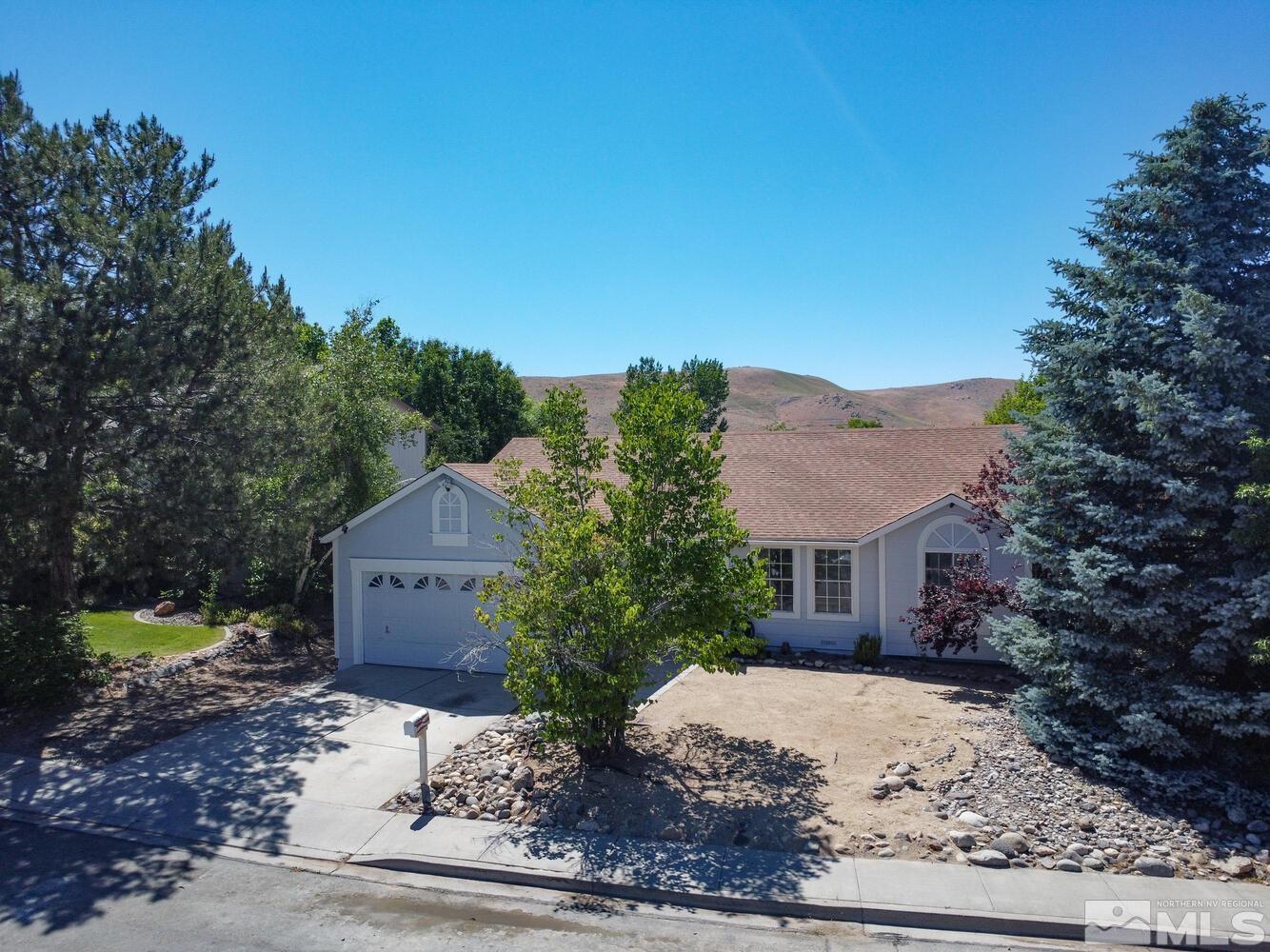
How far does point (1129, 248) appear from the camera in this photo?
10.4 metres

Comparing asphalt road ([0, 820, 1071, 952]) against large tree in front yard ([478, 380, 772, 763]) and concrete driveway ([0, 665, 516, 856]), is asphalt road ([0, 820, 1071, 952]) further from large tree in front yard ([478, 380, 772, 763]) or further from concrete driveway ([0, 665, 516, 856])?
large tree in front yard ([478, 380, 772, 763])

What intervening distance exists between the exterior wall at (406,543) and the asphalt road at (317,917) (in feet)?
25.0

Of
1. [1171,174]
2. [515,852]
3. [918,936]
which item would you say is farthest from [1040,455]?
[515,852]

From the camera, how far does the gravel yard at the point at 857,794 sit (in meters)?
8.34

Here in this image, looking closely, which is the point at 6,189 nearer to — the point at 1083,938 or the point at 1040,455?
the point at 1040,455

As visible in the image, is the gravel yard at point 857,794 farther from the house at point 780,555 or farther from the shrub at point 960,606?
the house at point 780,555

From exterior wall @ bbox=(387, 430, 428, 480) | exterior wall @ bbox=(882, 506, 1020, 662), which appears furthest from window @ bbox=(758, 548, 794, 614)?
exterior wall @ bbox=(387, 430, 428, 480)

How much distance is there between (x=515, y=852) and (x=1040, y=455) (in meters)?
8.31

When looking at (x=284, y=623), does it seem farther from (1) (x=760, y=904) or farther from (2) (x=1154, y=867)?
(2) (x=1154, y=867)

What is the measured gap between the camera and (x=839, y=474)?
19.0m

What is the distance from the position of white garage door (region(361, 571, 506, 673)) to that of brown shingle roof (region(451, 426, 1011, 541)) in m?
2.39

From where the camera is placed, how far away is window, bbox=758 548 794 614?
56.2 ft

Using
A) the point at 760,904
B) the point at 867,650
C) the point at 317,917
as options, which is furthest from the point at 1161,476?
the point at 317,917

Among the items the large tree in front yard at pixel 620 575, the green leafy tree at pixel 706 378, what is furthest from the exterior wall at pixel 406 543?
the green leafy tree at pixel 706 378
